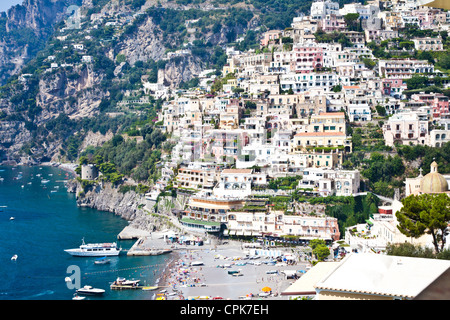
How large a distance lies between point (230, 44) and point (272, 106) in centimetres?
3308

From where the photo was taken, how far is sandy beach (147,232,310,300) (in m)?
24.0

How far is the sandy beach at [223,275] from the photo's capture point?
2403 cm

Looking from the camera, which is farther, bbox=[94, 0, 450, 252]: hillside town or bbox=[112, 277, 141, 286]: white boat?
bbox=[94, 0, 450, 252]: hillside town

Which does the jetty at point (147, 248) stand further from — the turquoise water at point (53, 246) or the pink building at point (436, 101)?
the pink building at point (436, 101)

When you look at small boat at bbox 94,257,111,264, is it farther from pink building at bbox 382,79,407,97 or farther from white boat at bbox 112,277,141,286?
pink building at bbox 382,79,407,97

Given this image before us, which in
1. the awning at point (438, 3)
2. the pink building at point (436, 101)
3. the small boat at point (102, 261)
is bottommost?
the small boat at point (102, 261)

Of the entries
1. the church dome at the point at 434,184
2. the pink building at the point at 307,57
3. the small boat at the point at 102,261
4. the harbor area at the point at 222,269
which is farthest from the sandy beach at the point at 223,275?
the pink building at the point at 307,57

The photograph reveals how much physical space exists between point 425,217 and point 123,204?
3096 centimetres

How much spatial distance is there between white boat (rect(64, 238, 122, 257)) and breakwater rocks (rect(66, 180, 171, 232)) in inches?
171

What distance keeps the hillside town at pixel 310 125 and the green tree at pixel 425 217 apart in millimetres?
7791

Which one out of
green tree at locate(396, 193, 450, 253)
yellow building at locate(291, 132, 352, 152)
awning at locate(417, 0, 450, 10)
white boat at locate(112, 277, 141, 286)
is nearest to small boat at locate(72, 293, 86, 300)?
white boat at locate(112, 277, 141, 286)

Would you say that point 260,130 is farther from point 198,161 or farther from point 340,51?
point 340,51

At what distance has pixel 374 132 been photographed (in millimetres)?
35562

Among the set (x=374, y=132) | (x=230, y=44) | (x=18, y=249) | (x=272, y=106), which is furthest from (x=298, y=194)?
(x=230, y=44)
